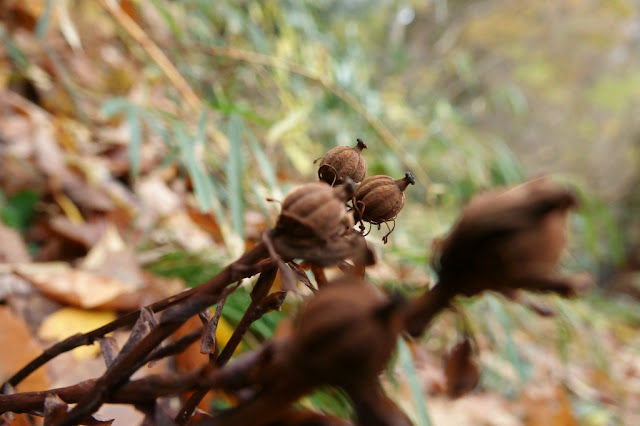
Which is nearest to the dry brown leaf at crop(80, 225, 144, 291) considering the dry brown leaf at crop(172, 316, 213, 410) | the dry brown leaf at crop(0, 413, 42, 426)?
the dry brown leaf at crop(172, 316, 213, 410)

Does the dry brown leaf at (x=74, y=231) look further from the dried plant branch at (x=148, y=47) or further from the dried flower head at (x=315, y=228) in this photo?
the dried flower head at (x=315, y=228)

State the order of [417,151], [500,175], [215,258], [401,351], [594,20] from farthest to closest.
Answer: [594,20] < [417,151] < [500,175] < [215,258] < [401,351]

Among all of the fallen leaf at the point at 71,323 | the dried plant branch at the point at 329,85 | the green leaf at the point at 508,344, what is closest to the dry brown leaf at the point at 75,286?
the fallen leaf at the point at 71,323

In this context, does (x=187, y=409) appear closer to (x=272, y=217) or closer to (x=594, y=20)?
(x=272, y=217)

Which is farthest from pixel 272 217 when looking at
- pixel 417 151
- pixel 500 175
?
pixel 417 151

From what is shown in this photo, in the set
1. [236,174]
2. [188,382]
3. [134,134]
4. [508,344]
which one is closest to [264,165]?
[236,174]

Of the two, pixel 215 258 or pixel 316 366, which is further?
A: pixel 215 258
